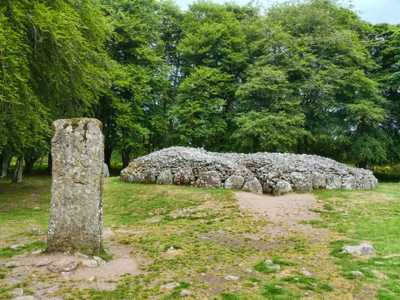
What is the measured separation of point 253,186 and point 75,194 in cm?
796

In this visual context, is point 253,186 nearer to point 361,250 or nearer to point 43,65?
point 361,250

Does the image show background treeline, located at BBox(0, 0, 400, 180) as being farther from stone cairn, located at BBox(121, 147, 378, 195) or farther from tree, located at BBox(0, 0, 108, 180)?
tree, located at BBox(0, 0, 108, 180)

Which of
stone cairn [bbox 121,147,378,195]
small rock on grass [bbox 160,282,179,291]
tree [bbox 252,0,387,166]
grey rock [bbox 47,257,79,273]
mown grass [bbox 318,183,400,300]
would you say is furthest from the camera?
tree [bbox 252,0,387,166]

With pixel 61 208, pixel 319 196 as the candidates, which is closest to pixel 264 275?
pixel 61 208

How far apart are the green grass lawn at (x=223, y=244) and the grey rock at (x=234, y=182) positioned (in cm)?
78

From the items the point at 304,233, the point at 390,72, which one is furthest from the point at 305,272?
the point at 390,72

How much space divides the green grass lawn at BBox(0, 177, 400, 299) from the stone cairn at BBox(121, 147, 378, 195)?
1.09 metres

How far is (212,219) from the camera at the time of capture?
30.6ft

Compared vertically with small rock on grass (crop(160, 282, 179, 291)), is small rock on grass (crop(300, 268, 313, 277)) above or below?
above

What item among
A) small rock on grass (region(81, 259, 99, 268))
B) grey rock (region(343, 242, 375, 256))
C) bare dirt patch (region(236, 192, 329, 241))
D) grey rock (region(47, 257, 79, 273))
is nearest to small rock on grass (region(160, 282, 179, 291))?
small rock on grass (region(81, 259, 99, 268))

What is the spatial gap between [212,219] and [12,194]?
813 cm

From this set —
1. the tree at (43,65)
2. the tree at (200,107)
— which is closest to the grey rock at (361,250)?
the tree at (43,65)

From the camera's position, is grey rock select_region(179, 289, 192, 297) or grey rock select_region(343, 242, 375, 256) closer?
grey rock select_region(179, 289, 192, 297)

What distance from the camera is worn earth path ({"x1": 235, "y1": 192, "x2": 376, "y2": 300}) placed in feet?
16.4
